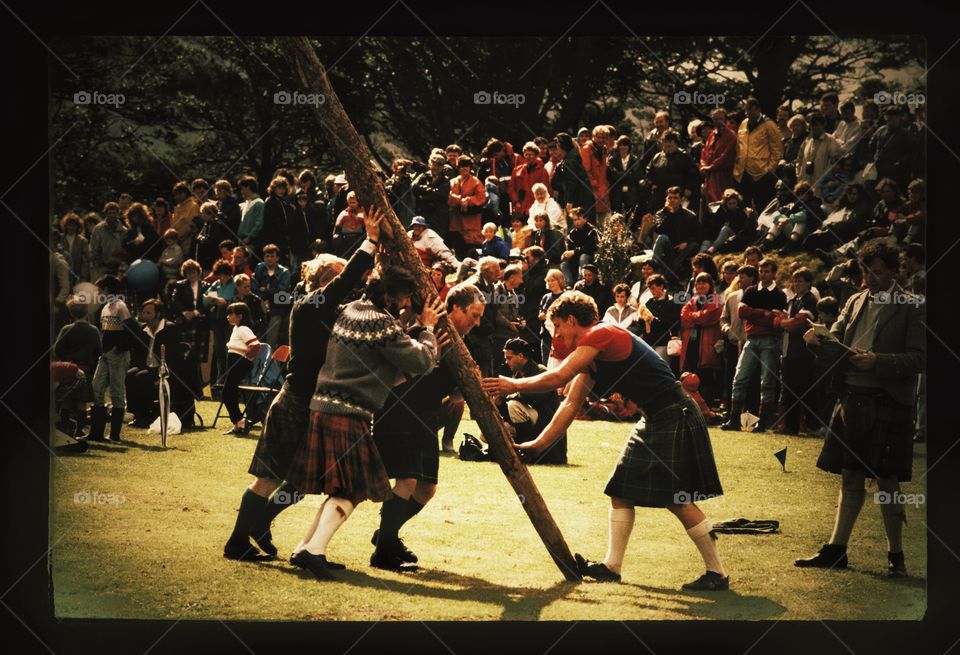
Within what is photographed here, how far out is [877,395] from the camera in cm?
767

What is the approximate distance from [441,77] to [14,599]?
3.27 meters

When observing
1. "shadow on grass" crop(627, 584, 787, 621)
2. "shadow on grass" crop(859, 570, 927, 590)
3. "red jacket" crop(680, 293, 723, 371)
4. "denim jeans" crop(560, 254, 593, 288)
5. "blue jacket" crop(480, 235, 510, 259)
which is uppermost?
"blue jacket" crop(480, 235, 510, 259)

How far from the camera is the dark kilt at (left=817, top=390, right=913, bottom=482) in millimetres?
7594

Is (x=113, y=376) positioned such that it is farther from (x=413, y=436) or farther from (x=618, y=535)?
(x=618, y=535)

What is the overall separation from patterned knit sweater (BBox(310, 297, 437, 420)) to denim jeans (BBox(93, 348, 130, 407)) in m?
0.99

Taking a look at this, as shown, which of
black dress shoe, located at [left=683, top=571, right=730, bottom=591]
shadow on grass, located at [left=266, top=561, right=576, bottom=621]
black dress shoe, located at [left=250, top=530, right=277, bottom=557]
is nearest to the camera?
shadow on grass, located at [left=266, top=561, right=576, bottom=621]

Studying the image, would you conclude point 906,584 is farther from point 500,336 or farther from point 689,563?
point 500,336

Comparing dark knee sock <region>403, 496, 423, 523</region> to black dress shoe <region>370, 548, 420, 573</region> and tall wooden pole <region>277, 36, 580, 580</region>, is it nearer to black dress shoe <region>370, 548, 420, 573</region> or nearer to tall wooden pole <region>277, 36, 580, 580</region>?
black dress shoe <region>370, 548, 420, 573</region>

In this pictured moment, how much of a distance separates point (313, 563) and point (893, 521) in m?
2.85

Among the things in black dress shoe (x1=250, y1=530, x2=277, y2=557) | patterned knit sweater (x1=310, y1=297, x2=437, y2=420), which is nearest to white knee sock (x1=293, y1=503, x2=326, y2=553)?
black dress shoe (x1=250, y1=530, x2=277, y2=557)

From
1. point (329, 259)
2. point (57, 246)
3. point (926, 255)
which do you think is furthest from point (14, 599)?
point (926, 255)

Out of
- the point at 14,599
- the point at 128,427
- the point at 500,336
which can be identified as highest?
the point at 500,336

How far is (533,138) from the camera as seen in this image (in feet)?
25.6

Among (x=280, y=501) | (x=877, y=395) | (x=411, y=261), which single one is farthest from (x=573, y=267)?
(x=280, y=501)
